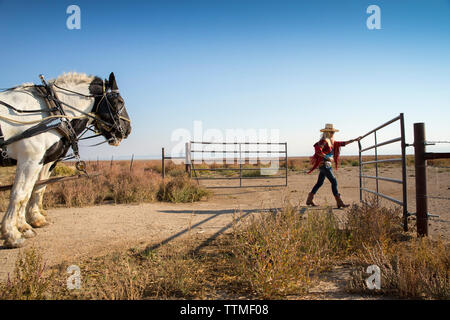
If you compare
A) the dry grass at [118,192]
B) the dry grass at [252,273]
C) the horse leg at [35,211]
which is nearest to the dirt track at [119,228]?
the horse leg at [35,211]

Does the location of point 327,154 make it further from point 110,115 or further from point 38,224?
point 38,224

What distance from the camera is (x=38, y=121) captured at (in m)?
4.25

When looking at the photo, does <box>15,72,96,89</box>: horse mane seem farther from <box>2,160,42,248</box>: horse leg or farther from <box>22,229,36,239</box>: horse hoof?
<box>22,229,36,239</box>: horse hoof

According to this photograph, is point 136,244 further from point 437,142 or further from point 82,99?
point 437,142

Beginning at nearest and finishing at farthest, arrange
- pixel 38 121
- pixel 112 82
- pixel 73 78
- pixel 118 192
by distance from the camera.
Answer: pixel 38 121 → pixel 73 78 → pixel 112 82 → pixel 118 192

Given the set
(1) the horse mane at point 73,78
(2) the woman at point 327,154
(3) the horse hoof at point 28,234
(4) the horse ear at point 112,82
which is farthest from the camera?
(2) the woman at point 327,154

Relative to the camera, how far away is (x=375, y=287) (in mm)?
2727

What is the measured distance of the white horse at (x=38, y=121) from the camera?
13.5 ft

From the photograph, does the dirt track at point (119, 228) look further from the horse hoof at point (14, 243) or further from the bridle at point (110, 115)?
the bridle at point (110, 115)

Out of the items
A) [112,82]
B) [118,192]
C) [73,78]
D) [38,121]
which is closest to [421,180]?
[112,82]

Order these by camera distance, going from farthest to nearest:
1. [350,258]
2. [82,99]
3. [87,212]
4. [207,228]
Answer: [87,212], [207,228], [82,99], [350,258]
